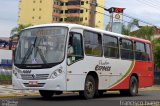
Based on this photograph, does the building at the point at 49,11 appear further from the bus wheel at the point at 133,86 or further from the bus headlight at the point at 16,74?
the bus headlight at the point at 16,74

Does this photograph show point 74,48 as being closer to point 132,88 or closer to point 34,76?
point 34,76

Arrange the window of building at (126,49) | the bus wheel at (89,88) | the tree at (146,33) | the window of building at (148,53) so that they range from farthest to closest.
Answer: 1. the tree at (146,33)
2. the window of building at (148,53)
3. the window of building at (126,49)
4. the bus wheel at (89,88)

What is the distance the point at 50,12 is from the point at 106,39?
94.9 meters

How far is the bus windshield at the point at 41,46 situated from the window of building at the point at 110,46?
3319mm

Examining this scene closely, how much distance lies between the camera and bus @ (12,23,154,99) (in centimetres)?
1733

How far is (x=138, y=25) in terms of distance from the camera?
5806cm

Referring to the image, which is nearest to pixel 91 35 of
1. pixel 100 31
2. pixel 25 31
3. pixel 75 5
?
pixel 100 31

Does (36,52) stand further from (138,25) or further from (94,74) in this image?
(138,25)

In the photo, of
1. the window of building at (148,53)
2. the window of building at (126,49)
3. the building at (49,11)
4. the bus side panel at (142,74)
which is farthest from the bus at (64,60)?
the building at (49,11)

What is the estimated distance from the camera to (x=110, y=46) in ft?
69.5

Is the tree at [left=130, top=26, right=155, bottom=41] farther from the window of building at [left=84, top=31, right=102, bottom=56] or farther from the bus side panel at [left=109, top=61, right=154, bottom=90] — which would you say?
the window of building at [left=84, top=31, right=102, bottom=56]

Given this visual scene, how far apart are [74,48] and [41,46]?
1.27m

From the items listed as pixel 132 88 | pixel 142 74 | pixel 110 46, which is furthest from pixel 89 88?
pixel 142 74

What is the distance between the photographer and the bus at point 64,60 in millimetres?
17328
